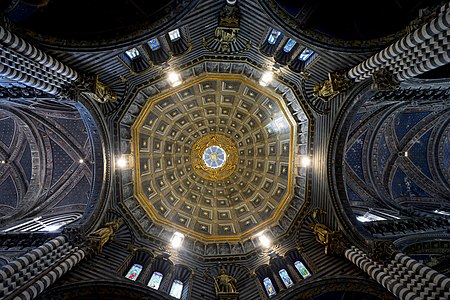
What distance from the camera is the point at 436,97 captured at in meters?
18.0

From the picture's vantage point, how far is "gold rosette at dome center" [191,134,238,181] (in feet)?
89.4

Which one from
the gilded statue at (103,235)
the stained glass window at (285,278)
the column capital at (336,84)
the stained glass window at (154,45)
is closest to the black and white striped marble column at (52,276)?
the gilded statue at (103,235)

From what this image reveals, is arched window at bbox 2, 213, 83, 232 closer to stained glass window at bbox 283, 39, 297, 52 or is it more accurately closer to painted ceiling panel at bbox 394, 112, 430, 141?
stained glass window at bbox 283, 39, 297, 52

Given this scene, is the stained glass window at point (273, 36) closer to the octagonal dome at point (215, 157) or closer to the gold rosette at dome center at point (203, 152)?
the octagonal dome at point (215, 157)

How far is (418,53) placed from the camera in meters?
12.3

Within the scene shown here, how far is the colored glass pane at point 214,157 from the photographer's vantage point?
2742 centimetres

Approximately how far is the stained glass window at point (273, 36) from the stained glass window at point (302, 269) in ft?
50.7

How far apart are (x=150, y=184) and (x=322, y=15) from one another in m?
18.7

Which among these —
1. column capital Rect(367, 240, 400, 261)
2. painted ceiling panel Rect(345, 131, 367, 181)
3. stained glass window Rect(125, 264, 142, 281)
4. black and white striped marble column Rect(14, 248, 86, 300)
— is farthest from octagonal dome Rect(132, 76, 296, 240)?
column capital Rect(367, 240, 400, 261)

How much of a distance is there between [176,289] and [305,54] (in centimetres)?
1848

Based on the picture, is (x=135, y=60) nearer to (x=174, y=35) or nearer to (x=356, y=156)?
(x=174, y=35)

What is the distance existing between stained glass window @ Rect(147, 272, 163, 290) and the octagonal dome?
15.1 ft

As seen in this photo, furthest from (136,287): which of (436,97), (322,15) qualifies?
(436,97)

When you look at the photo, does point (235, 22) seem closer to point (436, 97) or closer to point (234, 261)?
point (436, 97)
